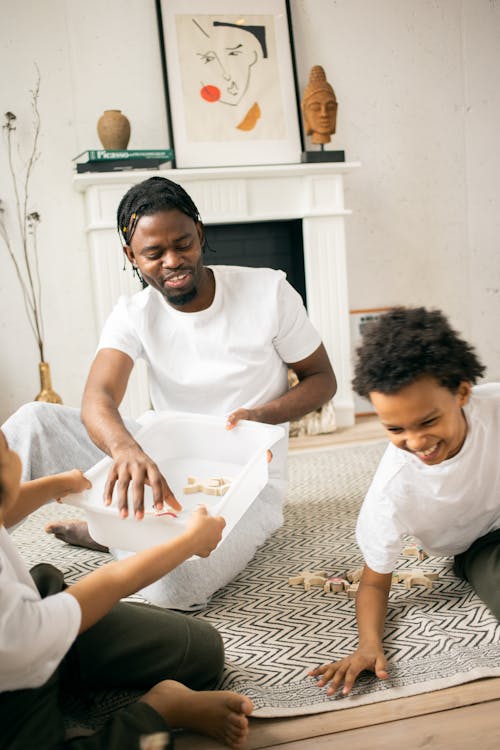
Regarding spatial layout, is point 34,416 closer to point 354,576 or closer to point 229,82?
point 354,576

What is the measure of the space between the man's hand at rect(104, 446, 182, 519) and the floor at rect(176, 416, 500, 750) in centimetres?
38

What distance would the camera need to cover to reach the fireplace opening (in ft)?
11.5

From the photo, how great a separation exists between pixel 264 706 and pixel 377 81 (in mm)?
3298

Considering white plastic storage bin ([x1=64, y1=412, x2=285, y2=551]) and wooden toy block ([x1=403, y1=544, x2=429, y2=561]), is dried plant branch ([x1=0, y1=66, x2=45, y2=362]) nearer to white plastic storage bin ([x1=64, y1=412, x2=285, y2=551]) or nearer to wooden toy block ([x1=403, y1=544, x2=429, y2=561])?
white plastic storage bin ([x1=64, y1=412, x2=285, y2=551])

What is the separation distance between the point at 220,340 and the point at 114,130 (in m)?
1.77

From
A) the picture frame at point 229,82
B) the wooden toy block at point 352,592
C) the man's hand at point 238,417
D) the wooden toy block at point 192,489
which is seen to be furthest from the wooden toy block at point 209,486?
the picture frame at point 229,82

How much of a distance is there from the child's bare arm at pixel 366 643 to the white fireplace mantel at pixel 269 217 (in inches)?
80.6

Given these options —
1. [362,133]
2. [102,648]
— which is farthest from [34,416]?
[362,133]

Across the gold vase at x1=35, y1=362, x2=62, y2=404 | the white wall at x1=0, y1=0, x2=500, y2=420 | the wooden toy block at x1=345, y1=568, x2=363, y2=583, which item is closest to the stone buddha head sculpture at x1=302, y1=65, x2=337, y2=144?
the white wall at x1=0, y1=0, x2=500, y2=420

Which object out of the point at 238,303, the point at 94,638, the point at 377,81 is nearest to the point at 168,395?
the point at 238,303

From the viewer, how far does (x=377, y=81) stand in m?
3.69

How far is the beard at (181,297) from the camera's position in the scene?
1.68m

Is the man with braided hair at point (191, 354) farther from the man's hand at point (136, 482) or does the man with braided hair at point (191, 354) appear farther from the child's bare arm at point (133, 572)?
the child's bare arm at point (133, 572)

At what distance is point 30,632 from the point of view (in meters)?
0.87
